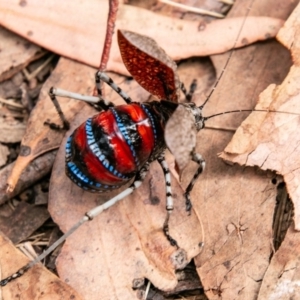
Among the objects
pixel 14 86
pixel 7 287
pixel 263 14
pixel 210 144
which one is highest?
pixel 263 14

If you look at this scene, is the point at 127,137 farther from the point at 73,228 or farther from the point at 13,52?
the point at 13,52

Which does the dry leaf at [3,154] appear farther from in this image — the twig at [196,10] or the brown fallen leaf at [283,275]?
the brown fallen leaf at [283,275]

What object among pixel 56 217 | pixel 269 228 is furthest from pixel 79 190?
pixel 269 228

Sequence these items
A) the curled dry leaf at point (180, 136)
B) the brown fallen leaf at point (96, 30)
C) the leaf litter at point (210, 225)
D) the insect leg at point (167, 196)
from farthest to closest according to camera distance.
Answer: the brown fallen leaf at point (96, 30), the insect leg at point (167, 196), the leaf litter at point (210, 225), the curled dry leaf at point (180, 136)

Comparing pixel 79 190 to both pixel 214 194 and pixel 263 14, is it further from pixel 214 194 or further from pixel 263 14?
pixel 263 14

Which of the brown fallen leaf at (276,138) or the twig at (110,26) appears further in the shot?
the twig at (110,26)

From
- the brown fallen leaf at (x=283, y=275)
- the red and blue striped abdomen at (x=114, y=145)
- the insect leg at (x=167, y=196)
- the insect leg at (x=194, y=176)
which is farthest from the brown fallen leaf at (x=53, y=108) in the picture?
the brown fallen leaf at (x=283, y=275)
